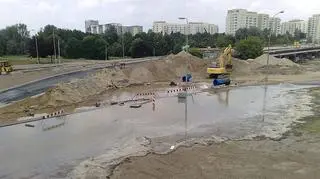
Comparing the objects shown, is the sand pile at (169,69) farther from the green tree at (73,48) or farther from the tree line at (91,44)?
the green tree at (73,48)

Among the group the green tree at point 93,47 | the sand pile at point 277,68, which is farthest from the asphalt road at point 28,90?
the green tree at point 93,47

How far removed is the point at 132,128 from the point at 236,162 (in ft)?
33.9

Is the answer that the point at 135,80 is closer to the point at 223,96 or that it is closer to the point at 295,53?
the point at 223,96

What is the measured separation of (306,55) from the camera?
13988 cm

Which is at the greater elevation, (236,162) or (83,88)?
(83,88)

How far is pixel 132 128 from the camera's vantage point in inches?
1121

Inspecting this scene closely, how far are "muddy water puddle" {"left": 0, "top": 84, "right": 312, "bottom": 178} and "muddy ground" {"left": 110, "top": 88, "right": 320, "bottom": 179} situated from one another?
7.16 feet

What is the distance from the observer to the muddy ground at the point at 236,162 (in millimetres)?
18453

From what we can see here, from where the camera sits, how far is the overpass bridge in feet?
366

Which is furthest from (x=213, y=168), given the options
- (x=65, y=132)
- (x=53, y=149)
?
(x=65, y=132)

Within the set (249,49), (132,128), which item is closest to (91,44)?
(249,49)

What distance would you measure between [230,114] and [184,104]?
21.1 ft

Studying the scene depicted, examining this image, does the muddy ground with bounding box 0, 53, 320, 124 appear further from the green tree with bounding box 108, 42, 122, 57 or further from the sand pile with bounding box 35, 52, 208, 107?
the green tree with bounding box 108, 42, 122, 57

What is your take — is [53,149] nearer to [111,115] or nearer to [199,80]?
[111,115]
